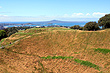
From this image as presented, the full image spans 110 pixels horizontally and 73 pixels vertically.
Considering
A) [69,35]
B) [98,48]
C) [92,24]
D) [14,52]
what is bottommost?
[14,52]

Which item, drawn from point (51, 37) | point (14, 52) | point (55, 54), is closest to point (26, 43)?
point (14, 52)

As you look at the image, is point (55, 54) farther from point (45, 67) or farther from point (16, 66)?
point (16, 66)

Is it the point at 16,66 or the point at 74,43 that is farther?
the point at 74,43

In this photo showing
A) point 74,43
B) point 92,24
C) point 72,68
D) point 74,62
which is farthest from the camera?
point 92,24

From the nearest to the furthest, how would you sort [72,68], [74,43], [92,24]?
[72,68], [74,43], [92,24]

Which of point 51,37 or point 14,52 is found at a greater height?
point 51,37

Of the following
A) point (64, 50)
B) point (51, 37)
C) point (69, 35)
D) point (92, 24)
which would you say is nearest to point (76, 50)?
point (64, 50)
